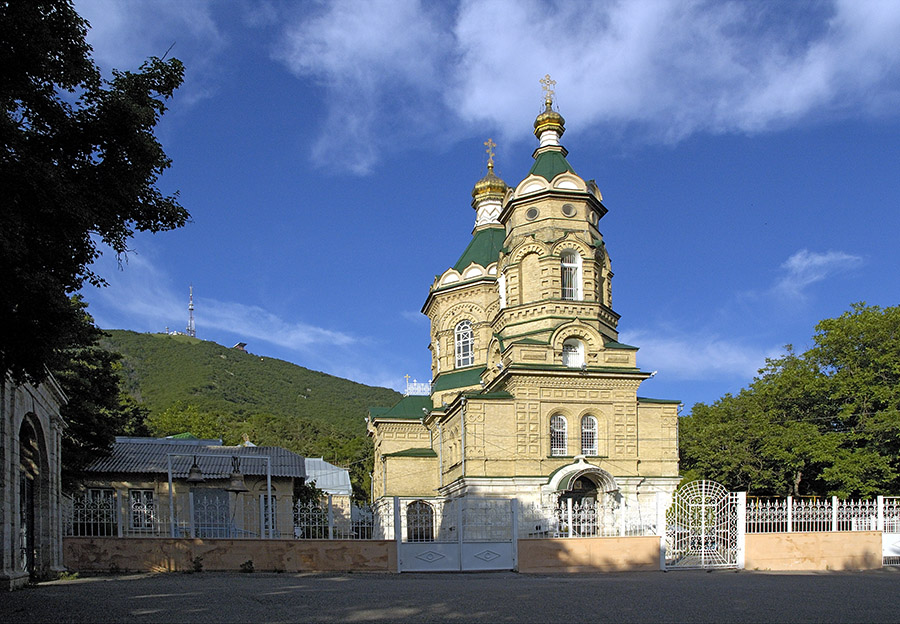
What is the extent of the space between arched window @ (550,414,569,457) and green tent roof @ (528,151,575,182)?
8.64 metres

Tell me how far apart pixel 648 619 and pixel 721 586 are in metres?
4.76

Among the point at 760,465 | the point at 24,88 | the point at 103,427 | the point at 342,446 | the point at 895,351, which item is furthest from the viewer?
the point at 342,446

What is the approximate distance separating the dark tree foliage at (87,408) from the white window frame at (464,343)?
16258 millimetres

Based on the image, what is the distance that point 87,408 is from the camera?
871 inches

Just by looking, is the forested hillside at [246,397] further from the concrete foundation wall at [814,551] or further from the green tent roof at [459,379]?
the concrete foundation wall at [814,551]

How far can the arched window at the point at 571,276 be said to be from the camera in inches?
1185

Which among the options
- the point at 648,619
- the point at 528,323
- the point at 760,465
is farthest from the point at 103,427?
the point at 760,465

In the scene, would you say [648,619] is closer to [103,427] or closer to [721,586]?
[721,586]

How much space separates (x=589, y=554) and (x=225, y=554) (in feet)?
24.2

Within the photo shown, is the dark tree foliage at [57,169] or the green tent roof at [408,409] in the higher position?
the dark tree foliage at [57,169]

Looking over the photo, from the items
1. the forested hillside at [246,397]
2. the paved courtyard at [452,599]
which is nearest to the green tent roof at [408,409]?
the paved courtyard at [452,599]

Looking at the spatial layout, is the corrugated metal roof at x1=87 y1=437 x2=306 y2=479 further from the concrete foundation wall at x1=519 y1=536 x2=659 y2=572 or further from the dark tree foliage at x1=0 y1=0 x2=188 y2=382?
the dark tree foliage at x1=0 y1=0 x2=188 y2=382

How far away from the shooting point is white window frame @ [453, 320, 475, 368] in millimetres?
37531

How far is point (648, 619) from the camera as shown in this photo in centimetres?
962
